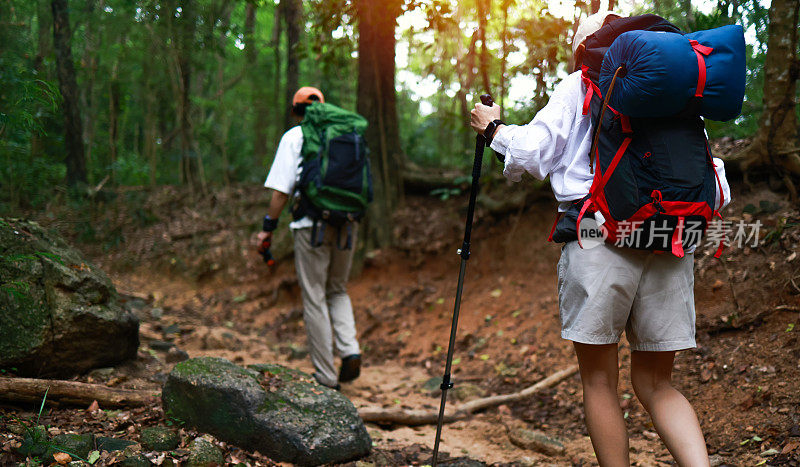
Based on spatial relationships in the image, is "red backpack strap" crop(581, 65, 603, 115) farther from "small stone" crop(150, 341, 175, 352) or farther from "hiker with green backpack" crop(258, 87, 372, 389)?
"small stone" crop(150, 341, 175, 352)

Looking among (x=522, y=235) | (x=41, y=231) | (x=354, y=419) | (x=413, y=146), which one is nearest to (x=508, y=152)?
(x=354, y=419)

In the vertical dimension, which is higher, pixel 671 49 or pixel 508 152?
pixel 671 49

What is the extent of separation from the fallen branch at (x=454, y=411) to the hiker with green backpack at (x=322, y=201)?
0.76m

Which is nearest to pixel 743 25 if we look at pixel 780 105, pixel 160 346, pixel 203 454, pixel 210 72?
pixel 780 105

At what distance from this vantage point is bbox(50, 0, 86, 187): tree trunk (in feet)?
28.9

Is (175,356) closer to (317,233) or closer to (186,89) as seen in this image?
(317,233)

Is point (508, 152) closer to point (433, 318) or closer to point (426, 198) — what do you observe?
point (433, 318)

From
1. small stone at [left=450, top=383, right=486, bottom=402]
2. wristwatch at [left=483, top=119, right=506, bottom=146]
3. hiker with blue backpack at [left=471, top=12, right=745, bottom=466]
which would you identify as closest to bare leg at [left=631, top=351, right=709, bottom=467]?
hiker with blue backpack at [left=471, top=12, right=745, bottom=466]

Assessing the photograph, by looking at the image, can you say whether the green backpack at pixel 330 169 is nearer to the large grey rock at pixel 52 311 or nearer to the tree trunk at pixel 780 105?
the large grey rock at pixel 52 311

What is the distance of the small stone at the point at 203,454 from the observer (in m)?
2.79

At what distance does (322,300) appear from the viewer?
485cm

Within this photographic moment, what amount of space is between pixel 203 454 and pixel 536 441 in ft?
6.67

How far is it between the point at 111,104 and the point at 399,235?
6476mm

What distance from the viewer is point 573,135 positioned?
7.41 feet
